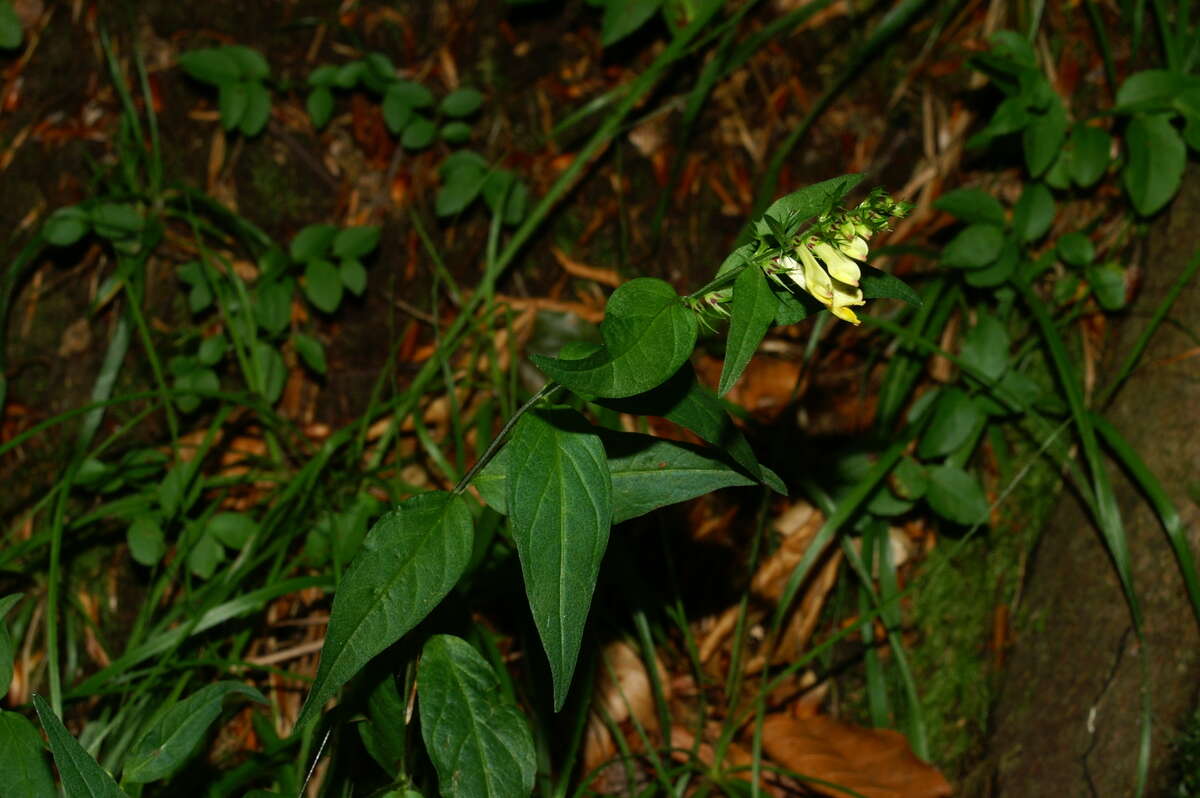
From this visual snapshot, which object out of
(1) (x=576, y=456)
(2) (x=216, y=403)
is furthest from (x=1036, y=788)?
(2) (x=216, y=403)

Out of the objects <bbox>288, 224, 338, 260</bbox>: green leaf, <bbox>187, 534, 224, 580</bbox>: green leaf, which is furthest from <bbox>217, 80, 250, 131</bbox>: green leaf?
<bbox>187, 534, 224, 580</bbox>: green leaf

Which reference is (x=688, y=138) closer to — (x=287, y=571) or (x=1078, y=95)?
(x=1078, y=95)

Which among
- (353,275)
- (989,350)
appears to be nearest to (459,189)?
(353,275)

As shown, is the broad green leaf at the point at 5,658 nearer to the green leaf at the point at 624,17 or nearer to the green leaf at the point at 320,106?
the green leaf at the point at 320,106

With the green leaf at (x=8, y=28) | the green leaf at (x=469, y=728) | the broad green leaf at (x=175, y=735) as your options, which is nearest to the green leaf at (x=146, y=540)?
the broad green leaf at (x=175, y=735)

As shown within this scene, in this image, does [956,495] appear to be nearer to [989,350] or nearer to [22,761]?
[989,350]
